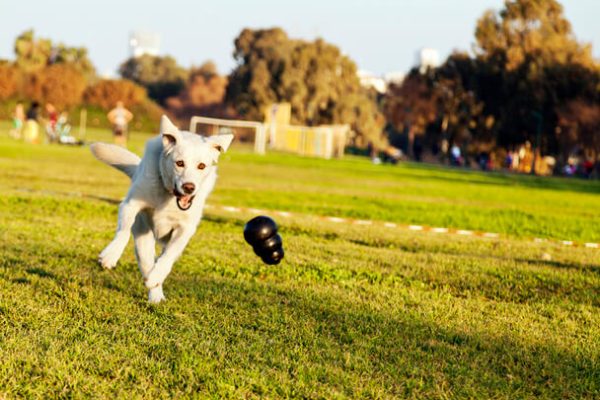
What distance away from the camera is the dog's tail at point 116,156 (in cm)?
732

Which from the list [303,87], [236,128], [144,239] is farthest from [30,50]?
[144,239]

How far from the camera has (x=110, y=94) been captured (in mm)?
106312

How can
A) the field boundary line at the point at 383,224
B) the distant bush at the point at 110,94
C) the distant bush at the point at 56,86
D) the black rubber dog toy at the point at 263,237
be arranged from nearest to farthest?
the black rubber dog toy at the point at 263,237 → the field boundary line at the point at 383,224 → the distant bush at the point at 56,86 → the distant bush at the point at 110,94

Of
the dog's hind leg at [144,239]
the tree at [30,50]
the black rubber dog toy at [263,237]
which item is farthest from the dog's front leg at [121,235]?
the tree at [30,50]

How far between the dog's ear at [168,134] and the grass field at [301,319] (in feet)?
4.01

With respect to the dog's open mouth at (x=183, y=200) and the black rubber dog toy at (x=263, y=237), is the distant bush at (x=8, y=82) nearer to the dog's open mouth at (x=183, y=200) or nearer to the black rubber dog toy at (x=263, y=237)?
the black rubber dog toy at (x=263, y=237)

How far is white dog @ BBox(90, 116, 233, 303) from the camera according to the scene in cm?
644

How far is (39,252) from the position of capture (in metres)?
8.77

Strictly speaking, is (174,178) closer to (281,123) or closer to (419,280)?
(419,280)

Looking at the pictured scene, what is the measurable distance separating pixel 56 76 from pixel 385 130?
4583cm

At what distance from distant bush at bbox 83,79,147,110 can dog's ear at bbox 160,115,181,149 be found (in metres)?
102

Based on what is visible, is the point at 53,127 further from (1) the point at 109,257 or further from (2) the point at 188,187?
(2) the point at 188,187

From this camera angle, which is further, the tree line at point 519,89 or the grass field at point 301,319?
the tree line at point 519,89

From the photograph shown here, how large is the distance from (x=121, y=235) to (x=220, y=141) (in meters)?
1.04
